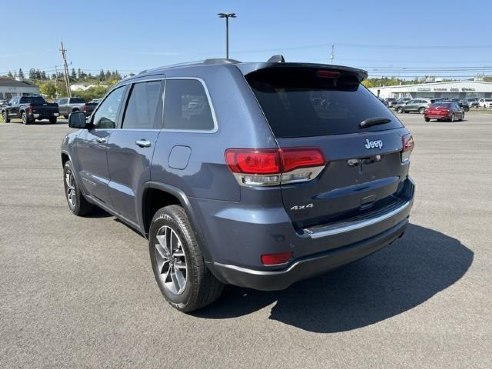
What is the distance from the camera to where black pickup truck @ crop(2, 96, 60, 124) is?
27.9 m

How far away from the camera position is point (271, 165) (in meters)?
2.57

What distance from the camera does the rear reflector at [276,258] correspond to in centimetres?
264

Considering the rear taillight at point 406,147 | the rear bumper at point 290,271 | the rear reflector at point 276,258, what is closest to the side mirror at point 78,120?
the rear bumper at point 290,271

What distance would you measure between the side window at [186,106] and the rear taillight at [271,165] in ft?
1.41

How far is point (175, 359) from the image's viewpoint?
2.75 metres

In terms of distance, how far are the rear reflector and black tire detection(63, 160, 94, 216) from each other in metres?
3.79

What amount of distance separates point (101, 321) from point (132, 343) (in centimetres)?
42

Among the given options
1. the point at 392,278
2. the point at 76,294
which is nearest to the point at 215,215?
the point at 76,294

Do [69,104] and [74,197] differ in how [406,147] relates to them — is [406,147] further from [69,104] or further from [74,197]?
[69,104]

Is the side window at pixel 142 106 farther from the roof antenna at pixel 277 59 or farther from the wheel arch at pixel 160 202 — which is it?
the roof antenna at pixel 277 59

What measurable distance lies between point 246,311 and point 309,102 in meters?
1.69

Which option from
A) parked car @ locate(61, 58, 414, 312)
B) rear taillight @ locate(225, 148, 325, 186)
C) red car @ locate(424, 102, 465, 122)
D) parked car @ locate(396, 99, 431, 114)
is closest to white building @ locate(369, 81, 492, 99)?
parked car @ locate(396, 99, 431, 114)

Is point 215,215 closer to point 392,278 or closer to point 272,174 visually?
point 272,174

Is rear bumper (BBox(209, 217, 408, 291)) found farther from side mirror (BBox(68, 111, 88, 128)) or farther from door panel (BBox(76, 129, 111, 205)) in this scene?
side mirror (BBox(68, 111, 88, 128))
